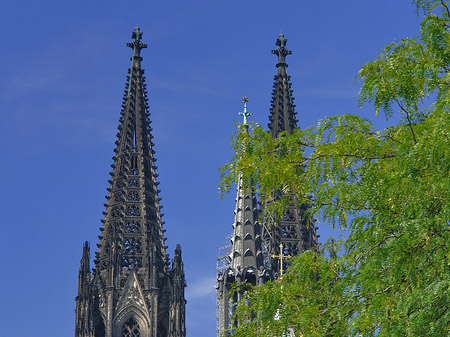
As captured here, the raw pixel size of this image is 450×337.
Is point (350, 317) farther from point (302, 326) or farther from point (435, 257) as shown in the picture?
point (435, 257)

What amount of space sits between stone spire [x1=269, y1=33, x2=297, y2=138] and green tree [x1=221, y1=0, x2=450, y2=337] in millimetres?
60869

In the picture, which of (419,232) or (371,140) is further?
(371,140)

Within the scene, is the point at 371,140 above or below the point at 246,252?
below

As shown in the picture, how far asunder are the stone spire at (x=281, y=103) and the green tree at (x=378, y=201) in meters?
60.9

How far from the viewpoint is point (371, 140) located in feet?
61.8

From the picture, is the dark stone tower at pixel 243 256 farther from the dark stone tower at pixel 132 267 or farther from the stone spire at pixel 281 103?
the stone spire at pixel 281 103

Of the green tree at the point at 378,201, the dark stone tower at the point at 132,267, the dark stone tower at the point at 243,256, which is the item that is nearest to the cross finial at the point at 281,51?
the dark stone tower at the point at 132,267

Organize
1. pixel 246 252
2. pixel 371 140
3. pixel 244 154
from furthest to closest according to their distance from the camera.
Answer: pixel 246 252 < pixel 244 154 < pixel 371 140

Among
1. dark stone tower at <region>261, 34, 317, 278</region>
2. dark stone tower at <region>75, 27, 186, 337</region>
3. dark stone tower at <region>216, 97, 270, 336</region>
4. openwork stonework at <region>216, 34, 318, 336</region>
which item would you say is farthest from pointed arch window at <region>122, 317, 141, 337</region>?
dark stone tower at <region>261, 34, 317, 278</region>

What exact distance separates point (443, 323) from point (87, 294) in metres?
63.8

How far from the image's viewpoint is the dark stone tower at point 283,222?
74.7 m

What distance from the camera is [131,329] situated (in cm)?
7888

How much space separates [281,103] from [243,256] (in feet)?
58.5

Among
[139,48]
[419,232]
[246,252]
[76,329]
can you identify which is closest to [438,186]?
[419,232]
